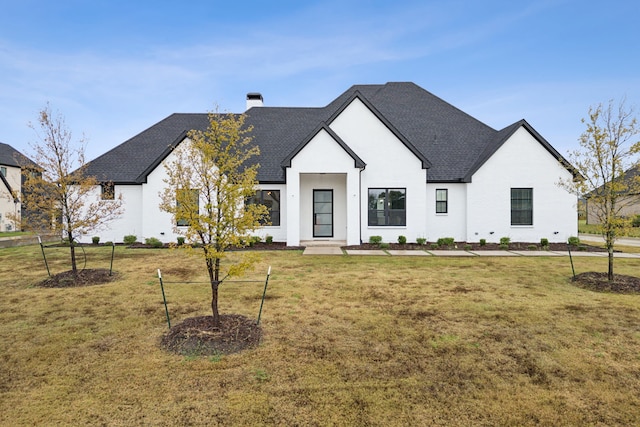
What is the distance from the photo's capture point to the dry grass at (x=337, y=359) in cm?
375

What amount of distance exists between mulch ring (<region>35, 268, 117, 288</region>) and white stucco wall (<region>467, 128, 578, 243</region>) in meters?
18.5

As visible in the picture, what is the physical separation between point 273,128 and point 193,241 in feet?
59.7

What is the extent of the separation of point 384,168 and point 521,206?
876 centimetres

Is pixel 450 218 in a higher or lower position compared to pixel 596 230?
higher

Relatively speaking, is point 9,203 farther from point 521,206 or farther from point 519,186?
point 521,206

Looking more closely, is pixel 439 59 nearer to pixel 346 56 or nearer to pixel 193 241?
pixel 346 56

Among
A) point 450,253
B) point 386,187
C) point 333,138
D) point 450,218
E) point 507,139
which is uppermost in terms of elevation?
point 507,139

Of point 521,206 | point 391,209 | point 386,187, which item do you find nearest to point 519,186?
point 521,206

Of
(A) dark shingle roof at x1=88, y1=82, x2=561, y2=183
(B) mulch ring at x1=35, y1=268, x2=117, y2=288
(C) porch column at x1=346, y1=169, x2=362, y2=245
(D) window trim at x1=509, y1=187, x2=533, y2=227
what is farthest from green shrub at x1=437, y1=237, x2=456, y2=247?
(B) mulch ring at x1=35, y1=268, x2=117, y2=288

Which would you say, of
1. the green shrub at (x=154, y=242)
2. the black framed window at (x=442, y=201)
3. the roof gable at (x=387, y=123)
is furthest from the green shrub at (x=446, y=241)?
the green shrub at (x=154, y=242)

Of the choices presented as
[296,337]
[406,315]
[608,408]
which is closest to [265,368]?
[296,337]

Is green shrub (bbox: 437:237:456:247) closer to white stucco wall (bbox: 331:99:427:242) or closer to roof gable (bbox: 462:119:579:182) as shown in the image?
white stucco wall (bbox: 331:99:427:242)

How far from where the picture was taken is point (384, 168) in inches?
750

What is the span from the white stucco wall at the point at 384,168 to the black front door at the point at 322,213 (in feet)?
7.65
